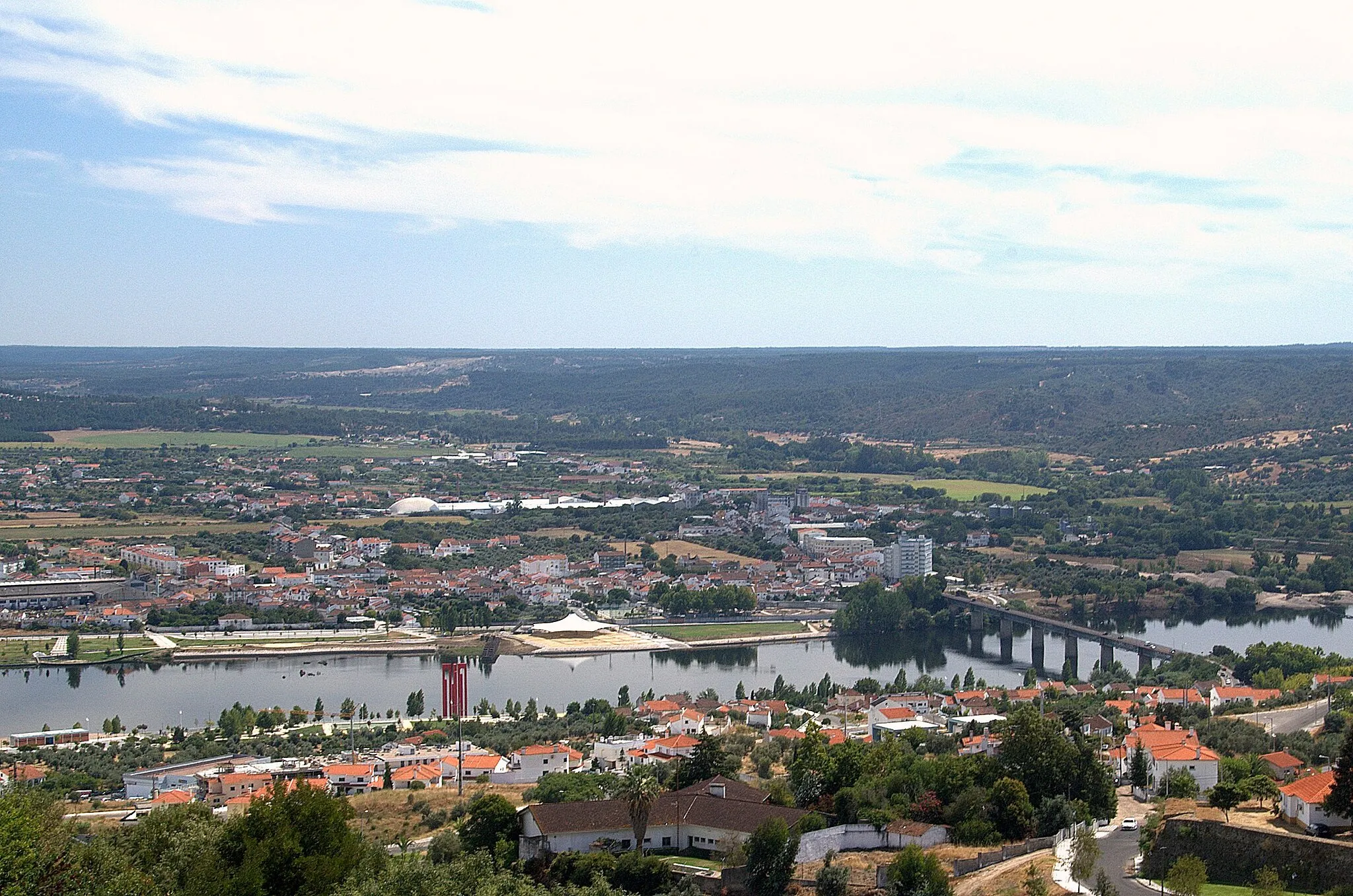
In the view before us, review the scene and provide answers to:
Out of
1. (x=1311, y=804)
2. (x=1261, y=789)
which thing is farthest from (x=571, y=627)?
(x=1311, y=804)

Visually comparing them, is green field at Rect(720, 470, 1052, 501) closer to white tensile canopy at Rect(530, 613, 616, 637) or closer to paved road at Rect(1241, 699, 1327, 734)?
white tensile canopy at Rect(530, 613, 616, 637)

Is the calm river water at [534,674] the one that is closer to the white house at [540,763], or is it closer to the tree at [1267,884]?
the white house at [540,763]

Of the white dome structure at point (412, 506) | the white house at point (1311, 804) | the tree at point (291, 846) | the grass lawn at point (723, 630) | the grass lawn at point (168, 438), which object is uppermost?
the white house at point (1311, 804)

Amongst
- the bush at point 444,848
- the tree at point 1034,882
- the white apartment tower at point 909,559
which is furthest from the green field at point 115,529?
the tree at point 1034,882

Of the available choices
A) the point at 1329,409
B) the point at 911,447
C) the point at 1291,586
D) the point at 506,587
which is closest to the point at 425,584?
the point at 506,587

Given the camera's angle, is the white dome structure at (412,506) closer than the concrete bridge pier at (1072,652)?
No

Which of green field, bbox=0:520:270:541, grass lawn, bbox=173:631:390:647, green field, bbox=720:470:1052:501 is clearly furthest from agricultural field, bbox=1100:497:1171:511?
grass lawn, bbox=173:631:390:647
